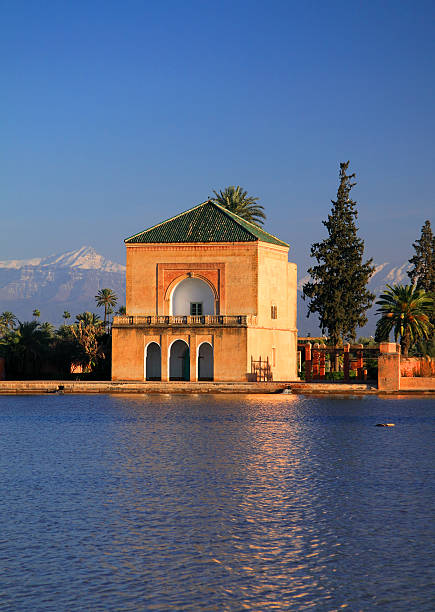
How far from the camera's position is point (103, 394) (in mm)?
45125

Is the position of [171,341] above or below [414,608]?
above

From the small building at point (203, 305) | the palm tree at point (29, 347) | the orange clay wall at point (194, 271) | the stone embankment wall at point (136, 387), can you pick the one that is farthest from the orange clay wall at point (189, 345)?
the palm tree at point (29, 347)

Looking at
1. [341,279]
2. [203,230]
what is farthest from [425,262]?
[203,230]

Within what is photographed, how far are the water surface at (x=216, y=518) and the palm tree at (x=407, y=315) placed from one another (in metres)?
22.5

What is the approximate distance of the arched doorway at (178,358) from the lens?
172 ft

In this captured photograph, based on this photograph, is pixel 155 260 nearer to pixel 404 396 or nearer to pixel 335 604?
pixel 404 396

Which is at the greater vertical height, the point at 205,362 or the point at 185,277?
the point at 185,277

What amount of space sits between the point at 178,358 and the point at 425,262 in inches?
818

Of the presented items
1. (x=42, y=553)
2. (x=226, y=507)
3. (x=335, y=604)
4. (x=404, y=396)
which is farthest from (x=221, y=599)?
(x=404, y=396)

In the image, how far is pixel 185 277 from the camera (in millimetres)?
50938

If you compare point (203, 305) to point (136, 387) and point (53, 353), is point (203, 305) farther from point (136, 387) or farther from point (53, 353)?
point (53, 353)

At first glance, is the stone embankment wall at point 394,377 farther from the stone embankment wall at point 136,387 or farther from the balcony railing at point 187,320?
the balcony railing at point 187,320

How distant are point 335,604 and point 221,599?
1264mm

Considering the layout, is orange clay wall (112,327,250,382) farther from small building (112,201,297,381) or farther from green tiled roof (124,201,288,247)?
green tiled roof (124,201,288,247)
